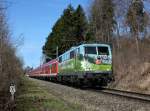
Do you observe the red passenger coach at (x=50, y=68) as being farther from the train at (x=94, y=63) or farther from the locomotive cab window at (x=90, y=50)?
the locomotive cab window at (x=90, y=50)

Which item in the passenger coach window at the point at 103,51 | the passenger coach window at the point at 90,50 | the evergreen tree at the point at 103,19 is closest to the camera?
the passenger coach window at the point at 90,50

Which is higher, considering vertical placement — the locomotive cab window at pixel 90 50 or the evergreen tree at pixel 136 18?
the evergreen tree at pixel 136 18

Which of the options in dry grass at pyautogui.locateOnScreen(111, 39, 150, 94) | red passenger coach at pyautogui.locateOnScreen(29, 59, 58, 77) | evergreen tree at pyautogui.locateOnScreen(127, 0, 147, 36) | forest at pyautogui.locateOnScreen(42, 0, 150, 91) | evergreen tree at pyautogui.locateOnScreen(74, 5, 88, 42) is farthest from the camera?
evergreen tree at pyautogui.locateOnScreen(74, 5, 88, 42)

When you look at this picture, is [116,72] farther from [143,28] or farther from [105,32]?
[105,32]

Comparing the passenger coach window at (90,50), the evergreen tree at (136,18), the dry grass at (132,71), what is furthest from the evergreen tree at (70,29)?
the passenger coach window at (90,50)

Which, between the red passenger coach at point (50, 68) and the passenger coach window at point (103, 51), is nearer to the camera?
the passenger coach window at point (103, 51)

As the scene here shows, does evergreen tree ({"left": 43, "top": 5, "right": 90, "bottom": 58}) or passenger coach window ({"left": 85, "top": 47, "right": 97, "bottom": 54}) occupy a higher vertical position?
evergreen tree ({"left": 43, "top": 5, "right": 90, "bottom": 58})

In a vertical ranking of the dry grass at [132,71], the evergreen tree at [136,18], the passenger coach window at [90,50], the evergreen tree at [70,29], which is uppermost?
the evergreen tree at [70,29]

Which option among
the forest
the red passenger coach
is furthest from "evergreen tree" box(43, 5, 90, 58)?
the red passenger coach

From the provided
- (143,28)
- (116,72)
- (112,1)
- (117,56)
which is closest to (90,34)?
(112,1)

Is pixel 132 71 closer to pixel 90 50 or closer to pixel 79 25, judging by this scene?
pixel 90 50

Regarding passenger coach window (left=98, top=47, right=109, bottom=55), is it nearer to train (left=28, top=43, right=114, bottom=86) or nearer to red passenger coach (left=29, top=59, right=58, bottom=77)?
train (left=28, top=43, right=114, bottom=86)

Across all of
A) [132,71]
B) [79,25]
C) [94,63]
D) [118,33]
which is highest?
[79,25]

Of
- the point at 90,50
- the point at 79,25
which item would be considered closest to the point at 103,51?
the point at 90,50
